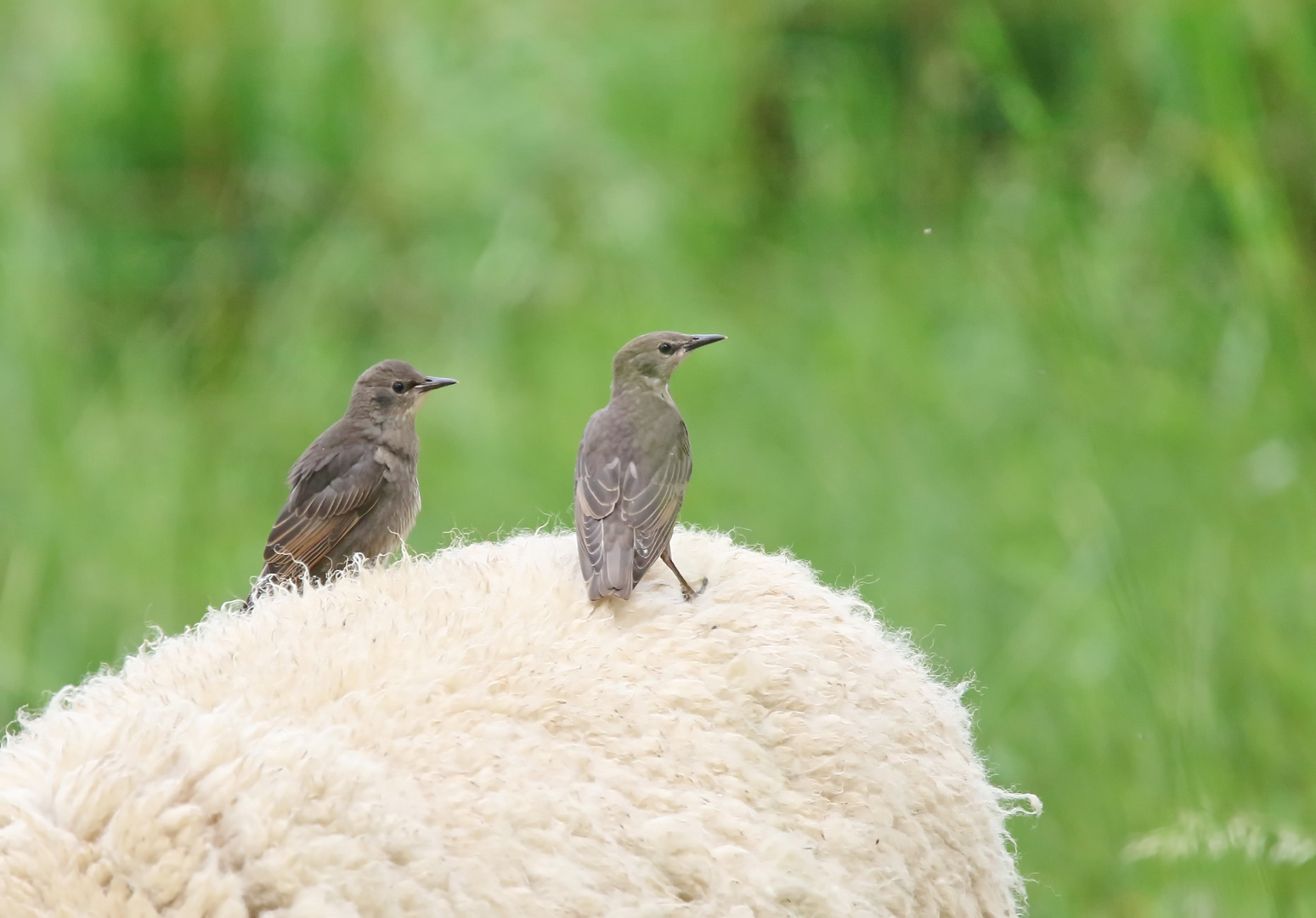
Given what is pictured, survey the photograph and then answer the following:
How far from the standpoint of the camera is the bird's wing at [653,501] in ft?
4.17

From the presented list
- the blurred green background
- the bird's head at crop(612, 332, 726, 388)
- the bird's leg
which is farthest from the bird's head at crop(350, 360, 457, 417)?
the blurred green background

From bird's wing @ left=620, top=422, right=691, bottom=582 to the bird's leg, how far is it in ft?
0.04

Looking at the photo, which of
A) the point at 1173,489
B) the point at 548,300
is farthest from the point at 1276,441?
the point at 548,300

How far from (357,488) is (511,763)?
59 cm

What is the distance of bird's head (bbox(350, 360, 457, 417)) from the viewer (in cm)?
163

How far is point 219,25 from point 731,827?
11.1 ft

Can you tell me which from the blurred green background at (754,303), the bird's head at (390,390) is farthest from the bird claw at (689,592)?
the blurred green background at (754,303)

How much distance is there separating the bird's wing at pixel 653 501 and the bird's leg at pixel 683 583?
0.01 m

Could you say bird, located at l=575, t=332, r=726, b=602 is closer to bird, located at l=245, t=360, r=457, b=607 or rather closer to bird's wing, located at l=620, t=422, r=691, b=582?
bird's wing, located at l=620, t=422, r=691, b=582

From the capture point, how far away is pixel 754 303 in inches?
160

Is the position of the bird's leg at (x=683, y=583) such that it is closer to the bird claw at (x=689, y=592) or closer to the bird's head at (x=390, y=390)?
the bird claw at (x=689, y=592)

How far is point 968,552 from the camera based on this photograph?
3.03m

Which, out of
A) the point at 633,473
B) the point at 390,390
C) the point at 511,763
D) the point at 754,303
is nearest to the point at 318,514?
the point at 390,390

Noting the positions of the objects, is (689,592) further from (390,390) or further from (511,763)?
(390,390)
